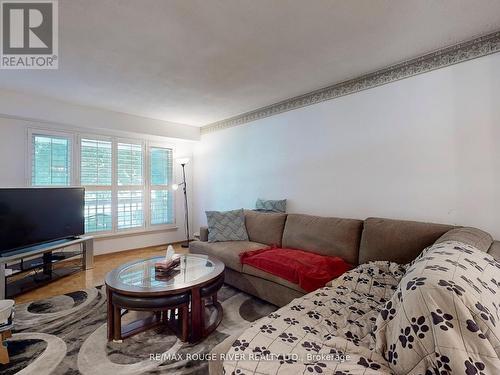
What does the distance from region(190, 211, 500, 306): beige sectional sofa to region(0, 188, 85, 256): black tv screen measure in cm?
181

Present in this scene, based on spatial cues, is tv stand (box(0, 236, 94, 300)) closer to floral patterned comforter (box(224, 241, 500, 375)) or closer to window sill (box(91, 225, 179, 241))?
window sill (box(91, 225, 179, 241))

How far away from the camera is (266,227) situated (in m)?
3.33

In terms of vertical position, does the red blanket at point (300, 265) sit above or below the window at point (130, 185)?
below

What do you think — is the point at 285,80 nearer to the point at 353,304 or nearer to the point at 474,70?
the point at 474,70

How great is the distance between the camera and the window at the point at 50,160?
362 cm

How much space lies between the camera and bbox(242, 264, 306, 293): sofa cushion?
7.22ft

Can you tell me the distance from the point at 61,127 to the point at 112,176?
1055 mm

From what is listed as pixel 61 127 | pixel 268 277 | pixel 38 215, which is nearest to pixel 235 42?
pixel 268 277

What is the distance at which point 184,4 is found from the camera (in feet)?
5.51

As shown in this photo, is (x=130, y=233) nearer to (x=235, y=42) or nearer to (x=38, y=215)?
(x=38, y=215)

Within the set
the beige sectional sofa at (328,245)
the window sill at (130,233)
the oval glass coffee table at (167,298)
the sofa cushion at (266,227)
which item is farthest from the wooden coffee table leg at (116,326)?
the window sill at (130,233)

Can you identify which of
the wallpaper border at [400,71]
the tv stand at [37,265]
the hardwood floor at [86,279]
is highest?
the wallpaper border at [400,71]

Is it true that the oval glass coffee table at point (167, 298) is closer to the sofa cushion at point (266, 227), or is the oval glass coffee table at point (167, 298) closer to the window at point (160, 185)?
the sofa cushion at point (266, 227)

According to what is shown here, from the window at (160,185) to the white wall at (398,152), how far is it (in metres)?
2.07
